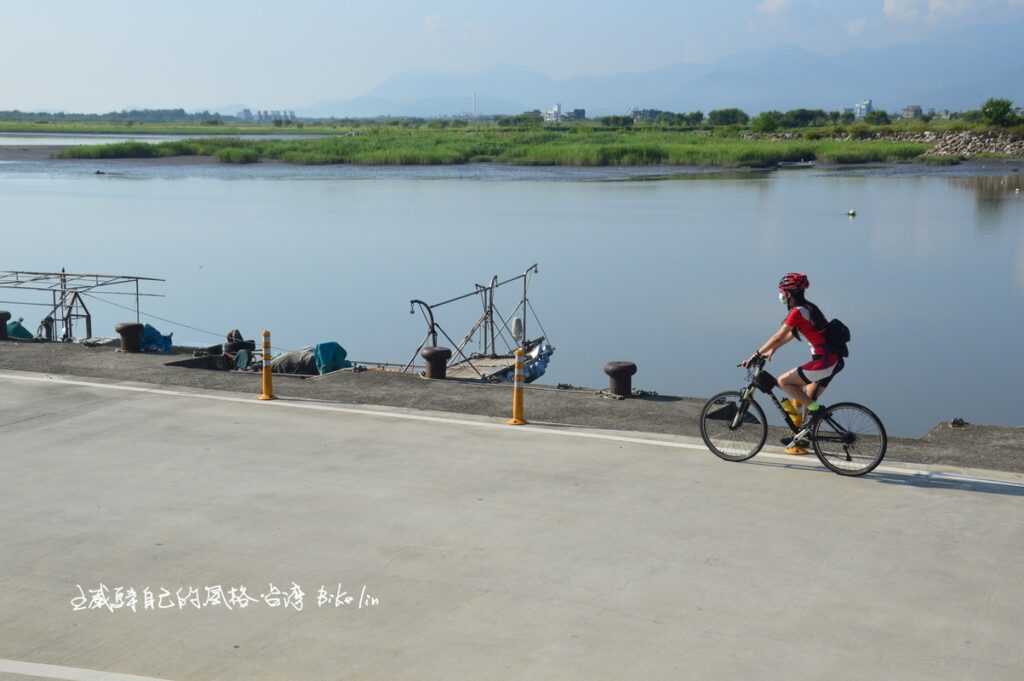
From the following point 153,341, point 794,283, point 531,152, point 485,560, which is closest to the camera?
point 485,560

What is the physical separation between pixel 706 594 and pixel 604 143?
346 feet

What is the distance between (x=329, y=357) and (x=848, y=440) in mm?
11525

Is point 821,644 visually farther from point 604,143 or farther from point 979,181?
point 604,143

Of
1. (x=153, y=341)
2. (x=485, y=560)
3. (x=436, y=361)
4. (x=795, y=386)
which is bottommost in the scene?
(x=153, y=341)

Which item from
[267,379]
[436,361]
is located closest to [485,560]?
[267,379]

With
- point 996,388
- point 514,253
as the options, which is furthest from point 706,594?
point 514,253

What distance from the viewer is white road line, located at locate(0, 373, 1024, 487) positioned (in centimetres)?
1069

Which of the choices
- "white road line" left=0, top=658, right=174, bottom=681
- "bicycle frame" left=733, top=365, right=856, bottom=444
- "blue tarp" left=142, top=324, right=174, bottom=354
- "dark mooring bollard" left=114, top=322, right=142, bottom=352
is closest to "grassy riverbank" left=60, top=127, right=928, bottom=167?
"blue tarp" left=142, top=324, right=174, bottom=354

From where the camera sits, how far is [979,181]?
251ft

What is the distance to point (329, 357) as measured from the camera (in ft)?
65.6

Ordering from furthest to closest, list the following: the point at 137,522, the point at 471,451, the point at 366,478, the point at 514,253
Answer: the point at 514,253 < the point at 471,451 < the point at 366,478 < the point at 137,522

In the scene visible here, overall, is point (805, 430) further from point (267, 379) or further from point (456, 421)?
point (267, 379)

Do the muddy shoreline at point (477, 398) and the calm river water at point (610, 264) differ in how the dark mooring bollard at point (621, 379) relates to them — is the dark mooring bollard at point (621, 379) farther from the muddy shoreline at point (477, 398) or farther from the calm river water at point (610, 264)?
the calm river water at point (610, 264)

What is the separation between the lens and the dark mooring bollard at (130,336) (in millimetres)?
16875
